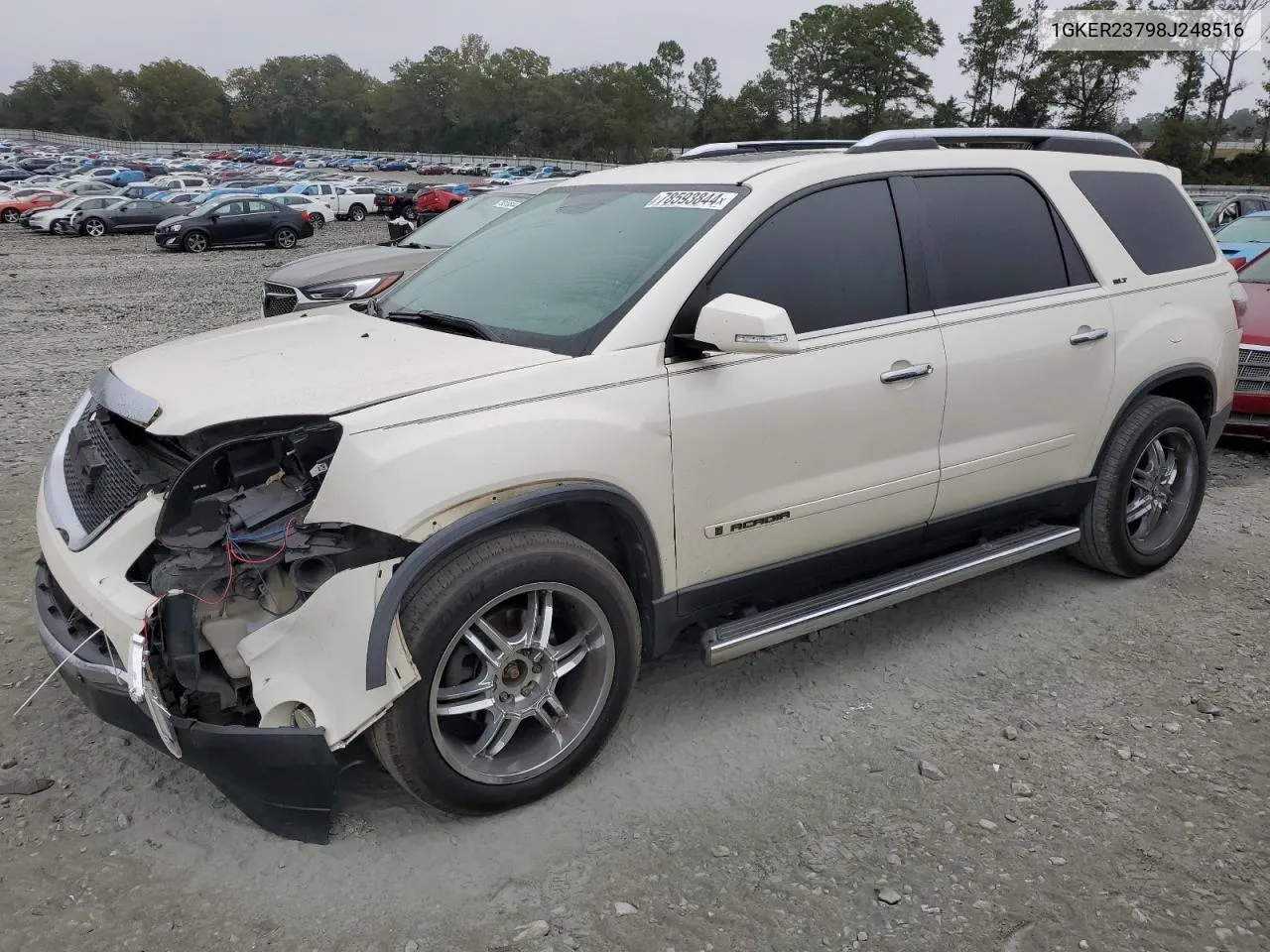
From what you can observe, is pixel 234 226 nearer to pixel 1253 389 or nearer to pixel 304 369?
pixel 1253 389

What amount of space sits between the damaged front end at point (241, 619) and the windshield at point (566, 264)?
88 cm

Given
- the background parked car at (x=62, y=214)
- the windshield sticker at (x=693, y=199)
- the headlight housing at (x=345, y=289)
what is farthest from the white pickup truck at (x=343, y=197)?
the windshield sticker at (x=693, y=199)

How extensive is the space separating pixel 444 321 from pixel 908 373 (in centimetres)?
167

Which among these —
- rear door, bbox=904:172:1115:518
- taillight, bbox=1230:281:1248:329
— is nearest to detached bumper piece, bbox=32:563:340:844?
rear door, bbox=904:172:1115:518

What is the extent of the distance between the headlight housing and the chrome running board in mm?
Answer: 6140

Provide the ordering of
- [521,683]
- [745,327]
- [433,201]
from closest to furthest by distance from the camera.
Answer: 1. [745,327]
2. [521,683]
3. [433,201]

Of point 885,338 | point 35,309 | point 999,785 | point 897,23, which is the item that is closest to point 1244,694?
point 999,785

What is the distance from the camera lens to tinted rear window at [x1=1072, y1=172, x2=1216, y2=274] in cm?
445

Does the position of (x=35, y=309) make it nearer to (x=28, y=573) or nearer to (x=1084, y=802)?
(x=28, y=573)

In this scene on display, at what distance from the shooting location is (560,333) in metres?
3.16

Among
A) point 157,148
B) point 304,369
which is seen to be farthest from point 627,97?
point 304,369

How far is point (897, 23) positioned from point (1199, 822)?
3811 inches

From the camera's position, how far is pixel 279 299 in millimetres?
9109

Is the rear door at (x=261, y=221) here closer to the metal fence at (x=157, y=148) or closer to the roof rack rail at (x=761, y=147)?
the roof rack rail at (x=761, y=147)
